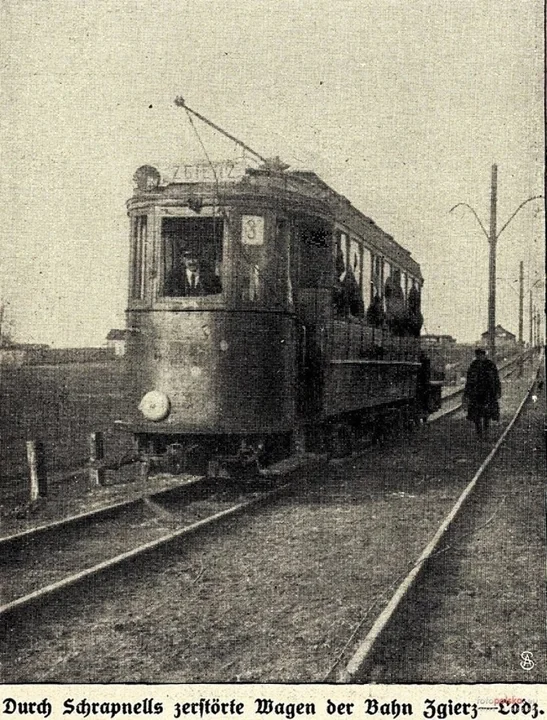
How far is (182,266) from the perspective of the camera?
9.16 metres

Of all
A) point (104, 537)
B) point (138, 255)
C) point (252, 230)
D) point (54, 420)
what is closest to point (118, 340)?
point (54, 420)

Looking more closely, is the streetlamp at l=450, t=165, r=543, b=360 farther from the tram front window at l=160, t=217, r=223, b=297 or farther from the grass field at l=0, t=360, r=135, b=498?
the tram front window at l=160, t=217, r=223, b=297

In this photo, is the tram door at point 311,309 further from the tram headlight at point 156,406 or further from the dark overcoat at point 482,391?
the dark overcoat at point 482,391

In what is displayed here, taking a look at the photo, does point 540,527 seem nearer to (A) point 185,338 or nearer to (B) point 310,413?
(B) point 310,413

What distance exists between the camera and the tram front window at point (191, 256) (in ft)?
29.7

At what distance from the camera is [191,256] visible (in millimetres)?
9211

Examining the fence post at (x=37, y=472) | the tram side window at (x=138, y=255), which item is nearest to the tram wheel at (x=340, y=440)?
the tram side window at (x=138, y=255)

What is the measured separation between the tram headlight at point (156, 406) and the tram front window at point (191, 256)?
102 cm

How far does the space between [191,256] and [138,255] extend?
→ 562 millimetres

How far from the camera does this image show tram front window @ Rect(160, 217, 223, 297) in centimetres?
905

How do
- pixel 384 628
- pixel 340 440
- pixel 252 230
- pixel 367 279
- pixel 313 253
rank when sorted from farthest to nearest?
1. pixel 367 279
2. pixel 340 440
3. pixel 313 253
4. pixel 252 230
5. pixel 384 628

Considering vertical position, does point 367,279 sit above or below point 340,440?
above

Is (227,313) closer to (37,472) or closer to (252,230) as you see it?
(252,230)

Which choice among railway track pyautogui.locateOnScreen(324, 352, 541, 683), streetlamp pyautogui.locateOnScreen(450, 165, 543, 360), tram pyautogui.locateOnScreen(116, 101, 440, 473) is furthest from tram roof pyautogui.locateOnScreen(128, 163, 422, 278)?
streetlamp pyautogui.locateOnScreen(450, 165, 543, 360)
